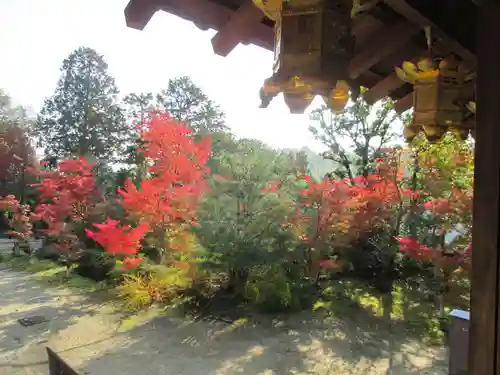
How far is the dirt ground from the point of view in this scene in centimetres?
375

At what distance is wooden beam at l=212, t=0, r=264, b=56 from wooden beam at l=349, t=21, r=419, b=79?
349 mm

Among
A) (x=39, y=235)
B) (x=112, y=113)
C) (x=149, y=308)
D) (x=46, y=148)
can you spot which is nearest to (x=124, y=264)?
(x=149, y=308)

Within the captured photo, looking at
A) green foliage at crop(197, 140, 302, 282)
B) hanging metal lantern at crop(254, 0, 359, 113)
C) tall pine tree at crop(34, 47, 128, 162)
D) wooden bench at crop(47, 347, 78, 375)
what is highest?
tall pine tree at crop(34, 47, 128, 162)

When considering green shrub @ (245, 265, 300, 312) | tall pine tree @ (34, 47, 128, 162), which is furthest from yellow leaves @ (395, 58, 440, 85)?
tall pine tree @ (34, 47, 128, 162)

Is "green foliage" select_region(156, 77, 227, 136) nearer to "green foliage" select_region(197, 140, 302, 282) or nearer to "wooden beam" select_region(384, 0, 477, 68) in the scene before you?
"green foliage" select_region(197, 140, 302, 282)

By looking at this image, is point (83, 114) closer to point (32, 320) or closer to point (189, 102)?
point (189, 102)

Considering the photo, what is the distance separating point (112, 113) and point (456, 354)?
12093mm

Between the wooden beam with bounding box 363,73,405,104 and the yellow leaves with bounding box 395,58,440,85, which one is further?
the wooden beam with bounding box 363,73,405,104

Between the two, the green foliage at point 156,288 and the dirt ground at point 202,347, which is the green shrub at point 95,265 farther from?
the dirt ground at point 202,347

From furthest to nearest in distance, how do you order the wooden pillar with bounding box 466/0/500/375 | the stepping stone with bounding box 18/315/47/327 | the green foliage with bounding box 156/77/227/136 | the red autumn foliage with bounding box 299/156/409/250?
the green foliage with bounding box 156/77/227/136 → the red autumn foliage with bounding box 299/156/409/250 → the stepping stone with bounding box 18/315/47/327 → the wooden pillar with bounding box 466/0/500/375

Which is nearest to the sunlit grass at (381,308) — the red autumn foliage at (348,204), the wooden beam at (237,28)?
the red autumn foliage at (348,204)

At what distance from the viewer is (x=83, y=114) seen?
12.7 metres

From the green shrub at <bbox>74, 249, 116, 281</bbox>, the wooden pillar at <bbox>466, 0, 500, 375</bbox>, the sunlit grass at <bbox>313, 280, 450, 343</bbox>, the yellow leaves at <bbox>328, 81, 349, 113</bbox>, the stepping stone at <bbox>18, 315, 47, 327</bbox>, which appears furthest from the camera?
the green shrub at <bbox>74, 249, 116, 281</bbox>

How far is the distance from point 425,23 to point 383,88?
567 millimetres
